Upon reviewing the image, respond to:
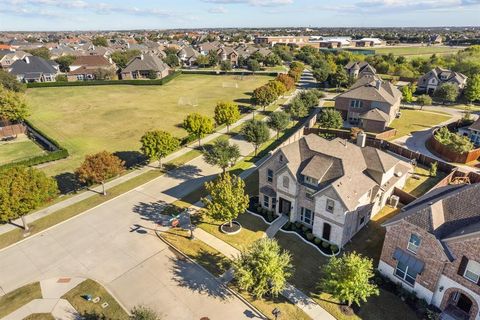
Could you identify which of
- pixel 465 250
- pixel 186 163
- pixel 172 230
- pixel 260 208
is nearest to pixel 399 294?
pixel 465 250

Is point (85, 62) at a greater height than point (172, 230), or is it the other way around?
point (85, 62)

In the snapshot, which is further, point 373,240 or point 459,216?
point 373,240

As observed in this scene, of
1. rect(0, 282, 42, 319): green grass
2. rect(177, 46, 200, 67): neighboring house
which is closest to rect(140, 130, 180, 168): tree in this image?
rect(0, 282, 42, 319): green grass

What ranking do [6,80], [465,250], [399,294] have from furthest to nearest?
[6,80] → [399,294] → [465,250]

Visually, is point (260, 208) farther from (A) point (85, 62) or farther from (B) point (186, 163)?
(A) point (85, 62)

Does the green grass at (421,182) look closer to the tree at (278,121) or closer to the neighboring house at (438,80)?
the tree at (278,121)

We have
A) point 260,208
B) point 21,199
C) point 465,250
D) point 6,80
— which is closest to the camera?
point 465,250

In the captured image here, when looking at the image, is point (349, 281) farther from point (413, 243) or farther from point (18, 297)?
point (18, 297)
